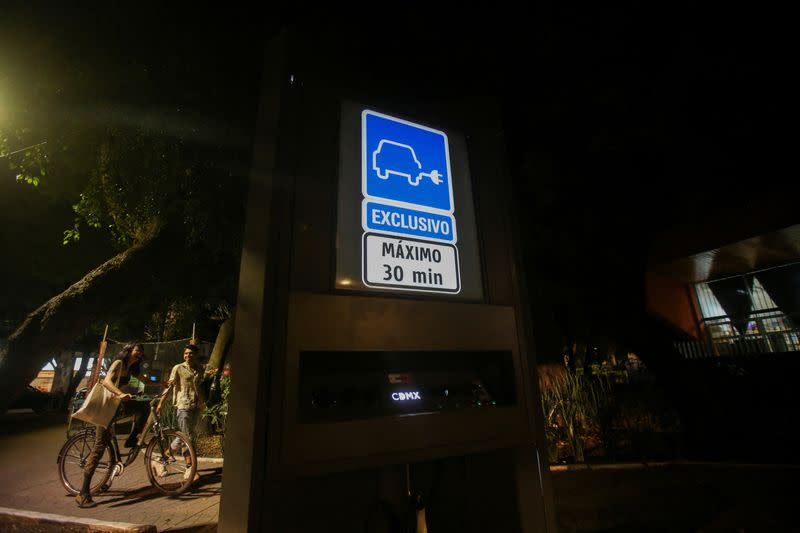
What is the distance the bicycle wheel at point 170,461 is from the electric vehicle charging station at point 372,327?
3993 millimetres

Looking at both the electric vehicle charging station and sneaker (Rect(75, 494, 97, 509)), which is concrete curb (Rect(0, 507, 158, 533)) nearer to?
sneaker (Rect(75, 494, 97, 509))

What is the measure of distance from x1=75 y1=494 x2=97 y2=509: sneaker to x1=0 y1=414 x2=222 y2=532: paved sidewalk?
5 cm

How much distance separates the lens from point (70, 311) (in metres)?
5.65

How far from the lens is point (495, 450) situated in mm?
1255

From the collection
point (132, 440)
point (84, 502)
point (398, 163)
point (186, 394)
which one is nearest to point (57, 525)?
point (84, 502)

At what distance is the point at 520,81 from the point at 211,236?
5.05 metres

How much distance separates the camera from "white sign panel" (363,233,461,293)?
1.18m

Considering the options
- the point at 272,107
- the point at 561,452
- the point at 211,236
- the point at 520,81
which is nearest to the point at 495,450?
the point at 272,107

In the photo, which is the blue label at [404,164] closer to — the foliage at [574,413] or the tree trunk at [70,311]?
the foliage at [574,413]

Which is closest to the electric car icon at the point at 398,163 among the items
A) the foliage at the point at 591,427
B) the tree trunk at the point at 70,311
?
the foliage at the point at 591,427

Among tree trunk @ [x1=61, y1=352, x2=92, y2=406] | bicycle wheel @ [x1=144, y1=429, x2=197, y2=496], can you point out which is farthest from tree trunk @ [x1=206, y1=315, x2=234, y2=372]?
tree trunk @ [x1=61, y1=352, x2=92, y2=406]

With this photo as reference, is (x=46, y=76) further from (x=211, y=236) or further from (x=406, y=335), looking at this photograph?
(x=406, y=335)

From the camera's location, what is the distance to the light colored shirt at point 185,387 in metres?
4.85

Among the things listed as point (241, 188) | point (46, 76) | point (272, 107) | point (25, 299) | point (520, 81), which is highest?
point (25, 299)
